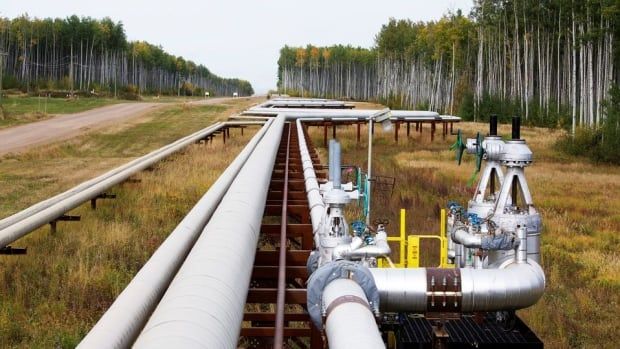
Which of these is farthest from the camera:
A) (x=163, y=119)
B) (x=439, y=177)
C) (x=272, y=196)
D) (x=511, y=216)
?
(x=163, y=119)

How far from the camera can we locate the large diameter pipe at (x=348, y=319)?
394cm

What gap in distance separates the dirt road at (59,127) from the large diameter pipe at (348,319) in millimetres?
26497

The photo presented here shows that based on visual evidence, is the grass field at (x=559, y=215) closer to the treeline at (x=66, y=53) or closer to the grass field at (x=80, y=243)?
the grass field at (x=80, y=243)

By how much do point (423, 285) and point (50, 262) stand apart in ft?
16.4

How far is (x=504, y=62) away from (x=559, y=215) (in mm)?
56213

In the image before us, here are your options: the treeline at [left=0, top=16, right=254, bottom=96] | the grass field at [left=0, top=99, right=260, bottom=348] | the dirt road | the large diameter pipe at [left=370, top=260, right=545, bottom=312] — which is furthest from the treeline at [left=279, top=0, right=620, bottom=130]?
the treeline at [left=0, top=16, right=254, bottom=96]

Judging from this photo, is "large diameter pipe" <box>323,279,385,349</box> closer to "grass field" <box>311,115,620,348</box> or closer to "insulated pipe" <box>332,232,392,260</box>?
"insulated pipe" <box>332,232,392,260</box>

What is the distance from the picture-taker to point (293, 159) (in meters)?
19.9

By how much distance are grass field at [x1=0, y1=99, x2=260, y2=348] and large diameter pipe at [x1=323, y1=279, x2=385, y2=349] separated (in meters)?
2.78

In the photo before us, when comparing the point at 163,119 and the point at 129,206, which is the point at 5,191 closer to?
the point at 129,206

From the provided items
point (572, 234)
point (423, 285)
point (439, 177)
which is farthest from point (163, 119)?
point (423, 285)

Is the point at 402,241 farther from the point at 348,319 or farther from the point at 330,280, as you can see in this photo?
the point at 348,319

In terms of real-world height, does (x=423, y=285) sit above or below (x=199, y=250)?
below

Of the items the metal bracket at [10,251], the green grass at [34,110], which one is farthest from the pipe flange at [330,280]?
the green grass at [34,110]
